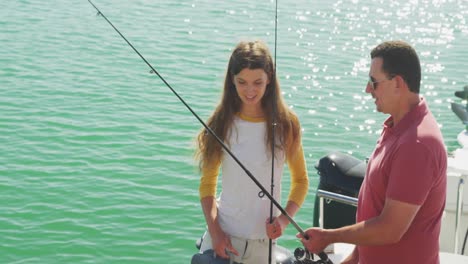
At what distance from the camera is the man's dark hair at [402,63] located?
2555mm

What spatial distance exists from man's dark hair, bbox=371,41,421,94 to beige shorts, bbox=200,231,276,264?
93 cm

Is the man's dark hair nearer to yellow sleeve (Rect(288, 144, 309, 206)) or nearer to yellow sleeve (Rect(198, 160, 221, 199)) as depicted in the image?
yellow sleeve (Rect(288, 144, 309, 206))

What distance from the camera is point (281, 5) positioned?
53.3ft

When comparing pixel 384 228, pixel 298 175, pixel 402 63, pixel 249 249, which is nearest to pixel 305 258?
pixel 249 249

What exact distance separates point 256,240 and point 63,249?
3607 mm

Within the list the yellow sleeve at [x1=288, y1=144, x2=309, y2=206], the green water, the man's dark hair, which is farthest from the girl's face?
the man's dark hair

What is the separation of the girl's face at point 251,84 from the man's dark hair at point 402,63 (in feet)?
2.15

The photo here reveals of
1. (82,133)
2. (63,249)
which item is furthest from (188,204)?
(82,133)

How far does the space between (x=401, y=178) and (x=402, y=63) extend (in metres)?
0.37

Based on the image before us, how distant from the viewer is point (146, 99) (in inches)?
400

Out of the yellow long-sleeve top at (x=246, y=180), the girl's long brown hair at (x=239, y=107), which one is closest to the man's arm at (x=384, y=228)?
the yellow long-sleeve top at (x=246, y=180)

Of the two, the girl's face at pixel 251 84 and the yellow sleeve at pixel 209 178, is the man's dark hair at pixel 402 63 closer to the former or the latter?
the girl's face at pixel 251 84

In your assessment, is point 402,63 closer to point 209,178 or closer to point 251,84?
point 251,84

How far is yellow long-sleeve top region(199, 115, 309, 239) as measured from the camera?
3154mm
